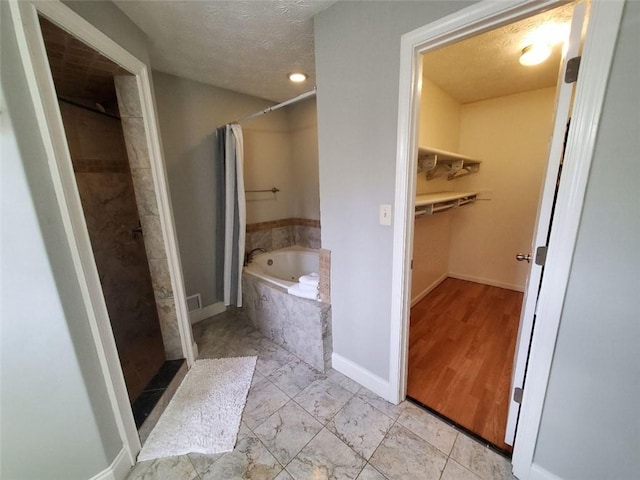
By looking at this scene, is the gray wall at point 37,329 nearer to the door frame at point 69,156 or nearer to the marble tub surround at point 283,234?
the door frame at point 69,156

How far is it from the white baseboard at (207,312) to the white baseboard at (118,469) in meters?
1.32

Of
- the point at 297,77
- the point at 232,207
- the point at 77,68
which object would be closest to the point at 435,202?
the point at 297,77

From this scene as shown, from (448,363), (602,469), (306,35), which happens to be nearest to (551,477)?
(602,469)

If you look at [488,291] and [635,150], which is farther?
[488,291]

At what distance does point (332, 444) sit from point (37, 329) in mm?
1400

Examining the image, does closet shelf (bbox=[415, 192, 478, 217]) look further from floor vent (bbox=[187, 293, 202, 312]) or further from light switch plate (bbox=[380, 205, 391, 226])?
floor vent (bbox=[187, 293, 202, 312])

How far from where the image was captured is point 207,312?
2.59 meters

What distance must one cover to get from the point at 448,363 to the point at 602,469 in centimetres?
94

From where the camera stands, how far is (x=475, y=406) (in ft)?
4.91

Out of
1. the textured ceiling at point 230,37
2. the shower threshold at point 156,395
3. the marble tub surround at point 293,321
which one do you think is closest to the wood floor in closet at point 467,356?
the marble tub surround at point 293,321

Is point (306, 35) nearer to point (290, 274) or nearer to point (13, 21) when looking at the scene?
point (13, 21)

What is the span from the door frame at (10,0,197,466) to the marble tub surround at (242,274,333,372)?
3.43ft

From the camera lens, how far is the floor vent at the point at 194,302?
8.08 feet

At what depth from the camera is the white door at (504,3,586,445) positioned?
82 centimetres
